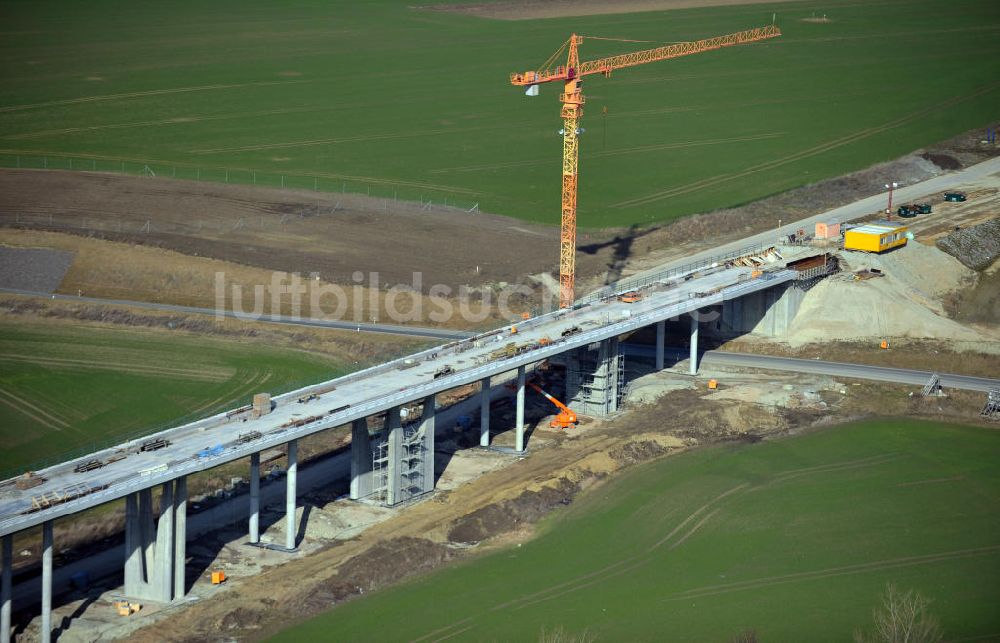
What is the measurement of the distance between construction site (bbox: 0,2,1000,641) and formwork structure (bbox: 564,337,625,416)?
22 centimetres

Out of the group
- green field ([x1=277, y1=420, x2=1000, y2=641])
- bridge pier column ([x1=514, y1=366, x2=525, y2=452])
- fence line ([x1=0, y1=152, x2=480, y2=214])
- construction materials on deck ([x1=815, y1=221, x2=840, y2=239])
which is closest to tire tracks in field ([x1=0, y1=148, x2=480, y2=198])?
fence line ([x1=0, y1=152, x2=480, y2=214])

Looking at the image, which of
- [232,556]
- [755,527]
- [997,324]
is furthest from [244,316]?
[997,324]

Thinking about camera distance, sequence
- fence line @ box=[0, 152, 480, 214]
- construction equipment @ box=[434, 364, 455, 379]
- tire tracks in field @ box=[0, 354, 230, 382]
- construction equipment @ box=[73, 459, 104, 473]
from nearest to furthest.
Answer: construction equipment @ box=[73, 459, 104, 473] → construction equipment @ box=[434, 364, 455, 379] → tire tracks in field @ box=[0, 354, 230, 382] → fence line @ box=[0, 152, 480, 214]

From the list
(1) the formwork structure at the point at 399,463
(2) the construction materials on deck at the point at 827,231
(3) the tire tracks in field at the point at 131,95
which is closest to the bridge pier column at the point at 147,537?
(1) the formwork structure at the point at 399,463

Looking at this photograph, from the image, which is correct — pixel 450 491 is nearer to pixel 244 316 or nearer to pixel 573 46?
pixel 244 316

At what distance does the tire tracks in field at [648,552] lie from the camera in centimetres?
7151

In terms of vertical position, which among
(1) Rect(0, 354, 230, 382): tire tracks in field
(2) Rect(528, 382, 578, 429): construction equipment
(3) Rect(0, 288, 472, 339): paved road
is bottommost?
(2) Rect(528, 382, 578, 429): construction equipment

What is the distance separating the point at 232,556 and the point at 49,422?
24133 mm

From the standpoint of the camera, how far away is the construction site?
72812mm

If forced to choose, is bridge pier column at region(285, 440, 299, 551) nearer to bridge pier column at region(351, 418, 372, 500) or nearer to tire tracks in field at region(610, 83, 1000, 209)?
bridge pier column at region(351, 418, 372, 500)

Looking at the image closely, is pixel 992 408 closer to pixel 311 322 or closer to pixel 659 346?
pixel 659 346

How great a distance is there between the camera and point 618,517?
8544 centimetres

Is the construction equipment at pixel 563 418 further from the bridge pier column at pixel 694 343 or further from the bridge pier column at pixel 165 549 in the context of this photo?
the bridge pier column at pixel 165 549

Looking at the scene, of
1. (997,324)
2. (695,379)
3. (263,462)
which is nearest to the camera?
(263,462)
